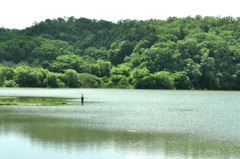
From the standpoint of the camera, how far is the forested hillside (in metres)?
123

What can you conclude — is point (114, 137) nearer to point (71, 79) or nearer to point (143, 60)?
point (71, 79)

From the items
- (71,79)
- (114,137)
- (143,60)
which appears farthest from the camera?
(143,60)

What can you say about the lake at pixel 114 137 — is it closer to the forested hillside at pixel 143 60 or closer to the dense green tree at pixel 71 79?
the forested hillside at pixel 143 60

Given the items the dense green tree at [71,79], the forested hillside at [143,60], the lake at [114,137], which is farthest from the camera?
the forested hillside at [143,60]

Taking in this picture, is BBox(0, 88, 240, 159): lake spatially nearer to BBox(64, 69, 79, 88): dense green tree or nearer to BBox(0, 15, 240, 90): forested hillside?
BBox(0, 15, 240, 90): forested hillside

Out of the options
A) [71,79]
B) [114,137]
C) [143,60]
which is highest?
[143,60]

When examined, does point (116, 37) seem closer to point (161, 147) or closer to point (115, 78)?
point (115, 78)

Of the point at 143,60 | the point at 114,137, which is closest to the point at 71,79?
the point at 143,60

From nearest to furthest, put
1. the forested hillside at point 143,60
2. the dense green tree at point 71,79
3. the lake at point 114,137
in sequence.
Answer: the lake at point 114,137 → the dense green tree at point 71,79 → the forested hillside at point 143,60

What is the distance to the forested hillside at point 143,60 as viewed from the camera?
123 metres

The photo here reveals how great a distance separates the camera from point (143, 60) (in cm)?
14300

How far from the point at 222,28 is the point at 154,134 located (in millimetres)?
150993

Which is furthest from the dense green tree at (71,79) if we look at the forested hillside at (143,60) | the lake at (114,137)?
the lake at (114,137)

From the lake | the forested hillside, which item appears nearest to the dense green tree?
the forested hillside
